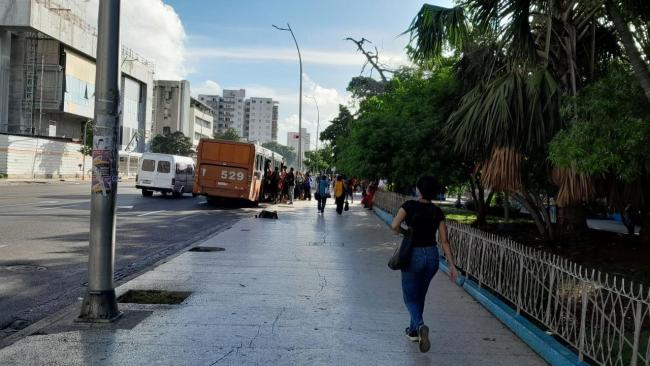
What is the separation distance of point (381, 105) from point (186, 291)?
17.1 m

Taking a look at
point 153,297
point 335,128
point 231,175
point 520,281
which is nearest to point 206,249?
point 153,297

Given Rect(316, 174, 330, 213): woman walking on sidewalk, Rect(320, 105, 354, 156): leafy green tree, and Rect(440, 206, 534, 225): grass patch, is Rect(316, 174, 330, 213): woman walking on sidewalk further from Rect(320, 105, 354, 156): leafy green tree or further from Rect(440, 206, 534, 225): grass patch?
Rect(320, 105, 354, 156): leafy green tree

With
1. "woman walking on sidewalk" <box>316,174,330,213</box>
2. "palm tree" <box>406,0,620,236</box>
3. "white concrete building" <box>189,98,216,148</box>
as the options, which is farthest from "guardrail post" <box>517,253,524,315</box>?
"white concrete building" <box>189,98,216,148</box>

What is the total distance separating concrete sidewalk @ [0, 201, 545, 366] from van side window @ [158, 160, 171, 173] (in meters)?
21.3

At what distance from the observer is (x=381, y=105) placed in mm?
23609

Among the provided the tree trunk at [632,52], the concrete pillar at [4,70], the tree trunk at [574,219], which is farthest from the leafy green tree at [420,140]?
the concrete pillar at [4,70]

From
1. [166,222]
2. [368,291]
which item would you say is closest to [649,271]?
[368,291]

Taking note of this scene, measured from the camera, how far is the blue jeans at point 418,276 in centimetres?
546

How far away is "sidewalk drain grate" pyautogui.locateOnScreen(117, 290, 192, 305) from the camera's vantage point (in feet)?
22.8

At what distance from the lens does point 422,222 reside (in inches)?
215

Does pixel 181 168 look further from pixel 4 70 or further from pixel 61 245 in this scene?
pixel 4 70

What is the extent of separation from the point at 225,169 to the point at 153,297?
57.6 ft

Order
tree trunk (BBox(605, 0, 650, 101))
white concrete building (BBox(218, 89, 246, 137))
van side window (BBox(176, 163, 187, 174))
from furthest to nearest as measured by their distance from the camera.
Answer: white concrete building (BBox(218, 89, 246, 137))
van side window (BBox(176, 163, 187, 174))
tree trunk (BBox(605, 0, 650, 101))

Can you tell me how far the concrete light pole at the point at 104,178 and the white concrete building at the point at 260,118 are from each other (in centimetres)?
16176
